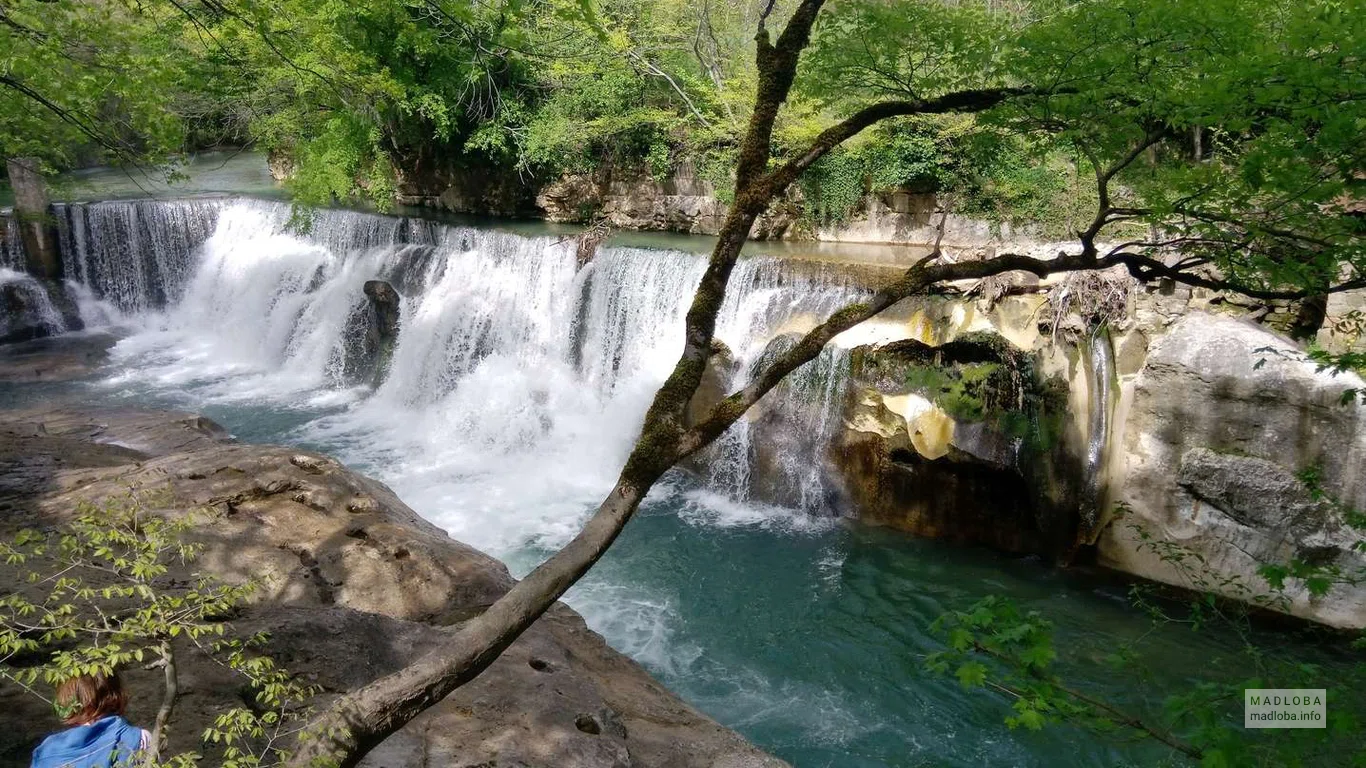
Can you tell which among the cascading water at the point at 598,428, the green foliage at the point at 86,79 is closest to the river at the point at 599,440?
the cascading water at the point at 598,428

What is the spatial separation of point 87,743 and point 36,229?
56.8 ft

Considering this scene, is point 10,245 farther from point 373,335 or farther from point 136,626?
point 136,626

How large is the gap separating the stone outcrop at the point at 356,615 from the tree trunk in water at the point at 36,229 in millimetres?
10069

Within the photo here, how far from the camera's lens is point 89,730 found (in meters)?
2.22

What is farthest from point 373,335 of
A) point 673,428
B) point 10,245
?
point 673,428

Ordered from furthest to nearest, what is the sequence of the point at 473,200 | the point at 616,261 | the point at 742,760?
the point at 473,200 < the point at 616,261 < the point at 742,760

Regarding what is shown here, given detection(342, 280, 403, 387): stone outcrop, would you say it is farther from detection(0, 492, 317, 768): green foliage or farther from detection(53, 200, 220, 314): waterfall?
detection(0, 492, 317, 768): green foliage

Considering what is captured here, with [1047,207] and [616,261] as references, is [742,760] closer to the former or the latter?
[616,261]

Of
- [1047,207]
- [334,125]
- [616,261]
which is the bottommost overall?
[616,261]

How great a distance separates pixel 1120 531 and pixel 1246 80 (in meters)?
6.08

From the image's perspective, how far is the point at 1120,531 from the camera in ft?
25.3

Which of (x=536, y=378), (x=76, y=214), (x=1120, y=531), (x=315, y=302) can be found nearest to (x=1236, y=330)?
(x=1120, y=531)

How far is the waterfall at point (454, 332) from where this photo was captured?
989 centimetres

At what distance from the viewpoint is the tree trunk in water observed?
14.9 m
